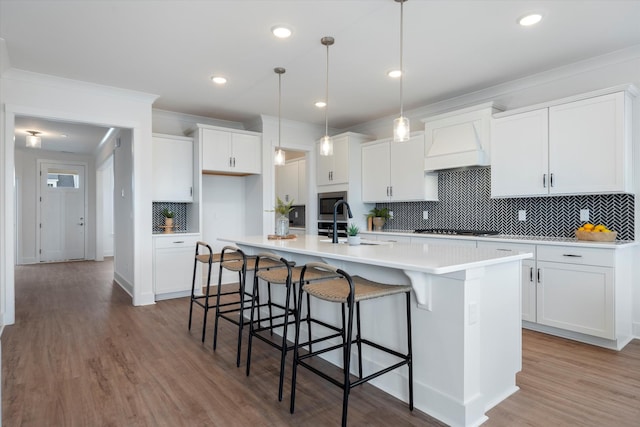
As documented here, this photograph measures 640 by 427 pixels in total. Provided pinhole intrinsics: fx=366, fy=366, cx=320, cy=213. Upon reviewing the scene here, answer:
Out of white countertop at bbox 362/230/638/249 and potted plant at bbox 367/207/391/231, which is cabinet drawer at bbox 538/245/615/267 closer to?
white countertop at bbox 362/230/638/249

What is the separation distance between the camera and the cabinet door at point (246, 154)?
521 cm

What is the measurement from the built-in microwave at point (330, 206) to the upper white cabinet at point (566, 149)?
214 centimetres

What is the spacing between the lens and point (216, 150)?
5.05 meters

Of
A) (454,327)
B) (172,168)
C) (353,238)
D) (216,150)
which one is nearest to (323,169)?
(216,150)

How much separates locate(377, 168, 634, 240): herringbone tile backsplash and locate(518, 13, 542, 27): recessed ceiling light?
1.79m

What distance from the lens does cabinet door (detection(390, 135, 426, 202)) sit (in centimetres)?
469

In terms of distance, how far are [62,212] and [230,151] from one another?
5.78 m

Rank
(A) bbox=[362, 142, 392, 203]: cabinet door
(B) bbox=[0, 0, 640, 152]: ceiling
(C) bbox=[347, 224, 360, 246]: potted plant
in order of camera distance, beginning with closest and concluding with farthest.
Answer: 1. (B) bbox=[0, 0, 640, 152]: ceiling
2. (C) bbox=[347, 224, 360, 246]: potted plant
3. (A) bbox=[362, 142, 392, 203]: cabinet door

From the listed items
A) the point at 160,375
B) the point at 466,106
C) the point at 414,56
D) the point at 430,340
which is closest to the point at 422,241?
the point at 466,106

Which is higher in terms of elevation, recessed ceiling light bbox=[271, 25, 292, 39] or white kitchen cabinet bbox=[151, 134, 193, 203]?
recessed ceiling light bbox=[271, 25, 292, 39]

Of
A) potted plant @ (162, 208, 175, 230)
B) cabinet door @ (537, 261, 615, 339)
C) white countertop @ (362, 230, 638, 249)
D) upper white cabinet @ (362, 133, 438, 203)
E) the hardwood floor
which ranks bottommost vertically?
the hardwood floor

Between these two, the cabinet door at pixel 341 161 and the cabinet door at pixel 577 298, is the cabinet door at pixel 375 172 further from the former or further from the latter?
the cabinet door at pixel 577 298

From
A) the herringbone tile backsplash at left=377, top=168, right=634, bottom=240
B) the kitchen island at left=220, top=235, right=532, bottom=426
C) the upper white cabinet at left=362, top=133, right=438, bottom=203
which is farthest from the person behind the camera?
the upper white cabinet at left=362, top=133, right=438, bottom=203

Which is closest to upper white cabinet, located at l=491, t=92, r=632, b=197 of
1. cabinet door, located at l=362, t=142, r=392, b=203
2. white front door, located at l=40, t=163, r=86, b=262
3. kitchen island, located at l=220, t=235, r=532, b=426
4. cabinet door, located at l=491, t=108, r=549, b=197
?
cabinet door, located at l=491, t=108, r=549, b=197
